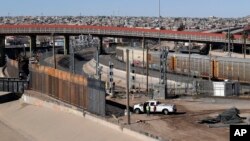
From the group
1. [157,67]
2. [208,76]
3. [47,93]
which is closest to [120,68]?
[157,67]

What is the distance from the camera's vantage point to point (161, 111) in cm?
4597

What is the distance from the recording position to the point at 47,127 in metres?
48.9

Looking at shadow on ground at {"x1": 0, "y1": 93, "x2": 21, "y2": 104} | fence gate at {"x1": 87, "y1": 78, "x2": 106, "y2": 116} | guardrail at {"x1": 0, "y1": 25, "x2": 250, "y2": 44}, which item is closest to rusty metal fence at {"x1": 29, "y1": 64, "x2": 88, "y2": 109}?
fence gate at {"x1": 87, "y1": 78, "x2": 106, "y2": 116}

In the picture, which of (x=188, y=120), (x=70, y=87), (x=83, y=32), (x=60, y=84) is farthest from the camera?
(x=83, y=32)

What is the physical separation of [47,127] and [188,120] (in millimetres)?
13395

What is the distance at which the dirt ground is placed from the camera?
121 ft

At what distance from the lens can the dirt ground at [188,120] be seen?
36.8 meters

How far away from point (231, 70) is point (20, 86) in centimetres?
2689

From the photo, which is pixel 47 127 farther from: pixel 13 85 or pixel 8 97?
pixel 8 97

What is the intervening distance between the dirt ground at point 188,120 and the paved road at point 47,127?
2122 mm

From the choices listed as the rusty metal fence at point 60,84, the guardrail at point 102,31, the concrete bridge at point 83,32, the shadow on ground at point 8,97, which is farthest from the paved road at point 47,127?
the concrete bridge at point 83,32

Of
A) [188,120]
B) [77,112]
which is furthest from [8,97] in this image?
[188,120]

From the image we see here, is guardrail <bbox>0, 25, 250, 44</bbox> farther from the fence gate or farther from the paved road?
the fence gate

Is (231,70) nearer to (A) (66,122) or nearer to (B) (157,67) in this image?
(B) (157,67)
